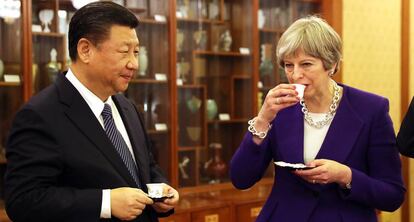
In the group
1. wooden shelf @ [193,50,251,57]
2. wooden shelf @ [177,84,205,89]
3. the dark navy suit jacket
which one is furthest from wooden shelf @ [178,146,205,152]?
the dark navy suit jacket

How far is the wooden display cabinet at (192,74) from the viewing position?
405cm

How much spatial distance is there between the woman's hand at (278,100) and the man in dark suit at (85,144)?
1.46 ft

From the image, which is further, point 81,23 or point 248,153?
point 248,153

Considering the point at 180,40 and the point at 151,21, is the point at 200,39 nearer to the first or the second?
the point at 180,40

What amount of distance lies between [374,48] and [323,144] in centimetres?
391

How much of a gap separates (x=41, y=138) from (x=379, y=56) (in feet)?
15.3

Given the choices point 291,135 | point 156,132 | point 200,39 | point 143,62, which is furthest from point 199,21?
point 291,135

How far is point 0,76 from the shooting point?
3.94 metres

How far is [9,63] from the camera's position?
3939 millimetres

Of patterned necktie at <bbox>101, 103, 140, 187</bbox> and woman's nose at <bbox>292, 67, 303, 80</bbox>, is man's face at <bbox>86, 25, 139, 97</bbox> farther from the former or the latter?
woman's nose at <bbox>292, 67, 303, 80</bbox>

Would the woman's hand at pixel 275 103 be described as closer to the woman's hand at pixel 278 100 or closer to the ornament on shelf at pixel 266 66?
the woman's hand at pixel 278 100

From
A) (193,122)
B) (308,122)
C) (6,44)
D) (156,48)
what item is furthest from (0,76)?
(308,122)

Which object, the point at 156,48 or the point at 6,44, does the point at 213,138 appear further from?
the point at 6,44

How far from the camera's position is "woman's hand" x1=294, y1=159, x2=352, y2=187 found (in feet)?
6.50
